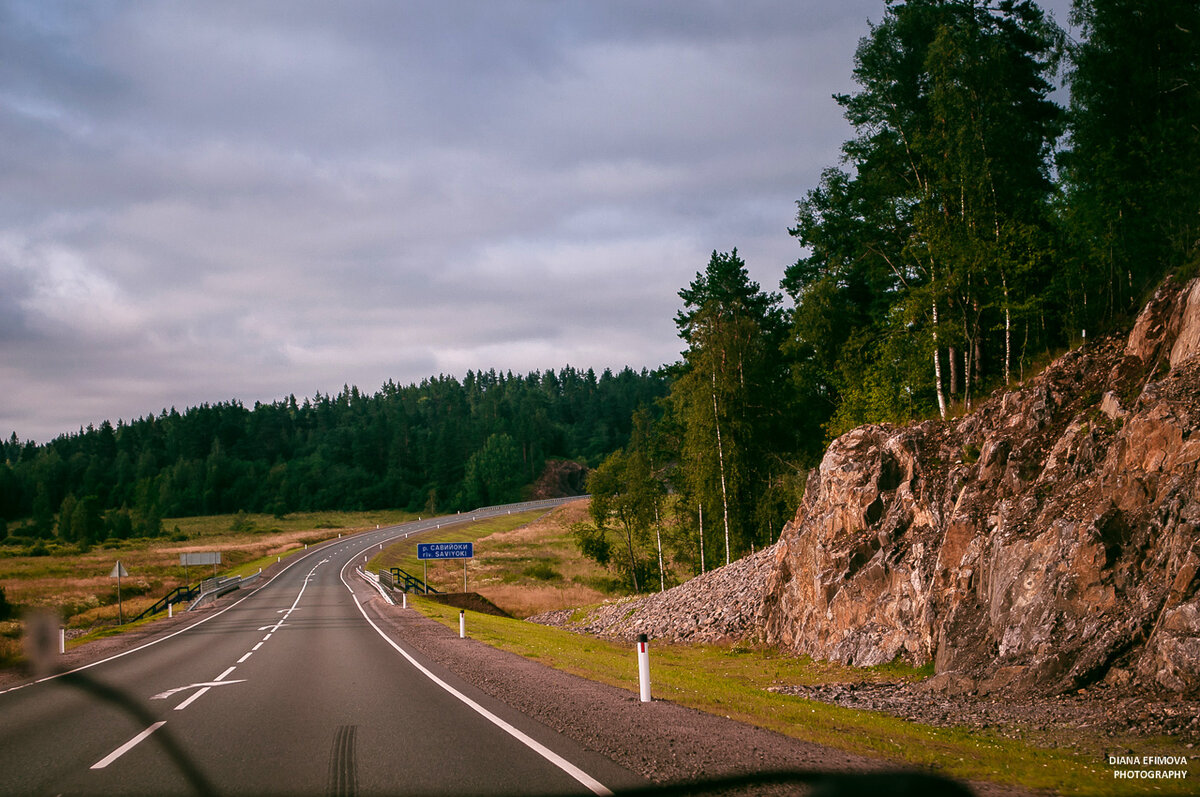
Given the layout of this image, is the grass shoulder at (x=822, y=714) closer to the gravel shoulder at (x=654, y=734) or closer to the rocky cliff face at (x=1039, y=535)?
the gravel shoulder at (x=654, y=734)

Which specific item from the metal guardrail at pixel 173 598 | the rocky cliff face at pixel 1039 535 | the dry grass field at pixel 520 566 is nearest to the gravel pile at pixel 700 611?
the rocky cliff face at pixel 1039 535

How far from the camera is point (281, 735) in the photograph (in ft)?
29.7

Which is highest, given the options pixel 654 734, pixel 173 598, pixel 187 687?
pixel 654 734

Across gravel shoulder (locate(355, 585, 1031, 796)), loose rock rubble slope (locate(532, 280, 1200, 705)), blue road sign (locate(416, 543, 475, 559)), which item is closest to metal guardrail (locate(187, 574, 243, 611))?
blue road sign (locate(416, 543, 475, 559))

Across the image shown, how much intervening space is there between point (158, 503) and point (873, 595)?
15802 centimetres

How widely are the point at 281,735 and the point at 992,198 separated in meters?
26.9

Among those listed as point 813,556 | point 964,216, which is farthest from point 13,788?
point 964,216

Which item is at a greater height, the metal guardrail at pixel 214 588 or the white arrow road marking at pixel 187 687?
the white arrow road marking at pixel 187 687

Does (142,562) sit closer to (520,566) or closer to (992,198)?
(520,566)

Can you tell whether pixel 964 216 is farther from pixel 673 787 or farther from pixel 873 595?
pixel 673 787

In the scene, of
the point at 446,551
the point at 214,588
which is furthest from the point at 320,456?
the point at 446,551

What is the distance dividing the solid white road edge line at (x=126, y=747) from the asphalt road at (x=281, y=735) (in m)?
0.03

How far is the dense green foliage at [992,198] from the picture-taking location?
2219cm

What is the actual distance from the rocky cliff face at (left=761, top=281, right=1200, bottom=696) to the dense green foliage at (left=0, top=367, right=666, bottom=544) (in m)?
112
